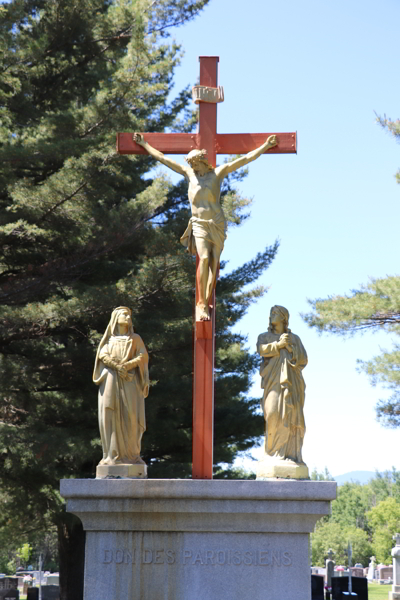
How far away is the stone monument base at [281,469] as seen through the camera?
22.2 feet

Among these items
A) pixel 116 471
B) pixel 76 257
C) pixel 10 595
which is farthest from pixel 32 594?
pixel 116 471

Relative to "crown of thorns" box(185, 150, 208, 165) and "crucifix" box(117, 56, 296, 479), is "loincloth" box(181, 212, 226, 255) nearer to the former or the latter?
"crucifix" box(117, 56, 296, 479)

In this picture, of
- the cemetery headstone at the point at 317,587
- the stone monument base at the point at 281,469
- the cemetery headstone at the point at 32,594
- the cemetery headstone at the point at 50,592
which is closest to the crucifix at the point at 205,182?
the stone monument base at the point at 281,469

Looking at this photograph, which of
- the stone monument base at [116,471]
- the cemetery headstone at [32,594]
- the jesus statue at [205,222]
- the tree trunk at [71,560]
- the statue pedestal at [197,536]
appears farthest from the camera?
the cemetery headstone at [32,594]

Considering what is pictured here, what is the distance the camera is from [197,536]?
21.5 ft

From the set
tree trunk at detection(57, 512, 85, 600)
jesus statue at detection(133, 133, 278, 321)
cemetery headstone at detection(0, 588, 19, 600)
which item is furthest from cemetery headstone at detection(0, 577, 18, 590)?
jesus statue at detection(133, 133, 278, 321)

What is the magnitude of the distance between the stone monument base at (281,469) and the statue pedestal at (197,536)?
233mm

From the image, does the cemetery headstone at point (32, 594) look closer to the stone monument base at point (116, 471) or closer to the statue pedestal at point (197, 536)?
the statue pedestal at point (197, 536)

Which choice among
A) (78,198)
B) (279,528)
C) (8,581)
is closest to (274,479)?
(279,528)

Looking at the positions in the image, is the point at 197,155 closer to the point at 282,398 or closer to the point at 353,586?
the point at 282,398

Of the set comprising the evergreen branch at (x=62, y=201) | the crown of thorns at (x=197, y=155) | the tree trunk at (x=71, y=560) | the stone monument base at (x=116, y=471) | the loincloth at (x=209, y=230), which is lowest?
the tree trunk at (x=71, y=560)

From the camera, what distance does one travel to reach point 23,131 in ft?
45.7

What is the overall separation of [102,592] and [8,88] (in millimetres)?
10087

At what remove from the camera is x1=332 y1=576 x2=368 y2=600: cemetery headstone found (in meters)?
19.4
